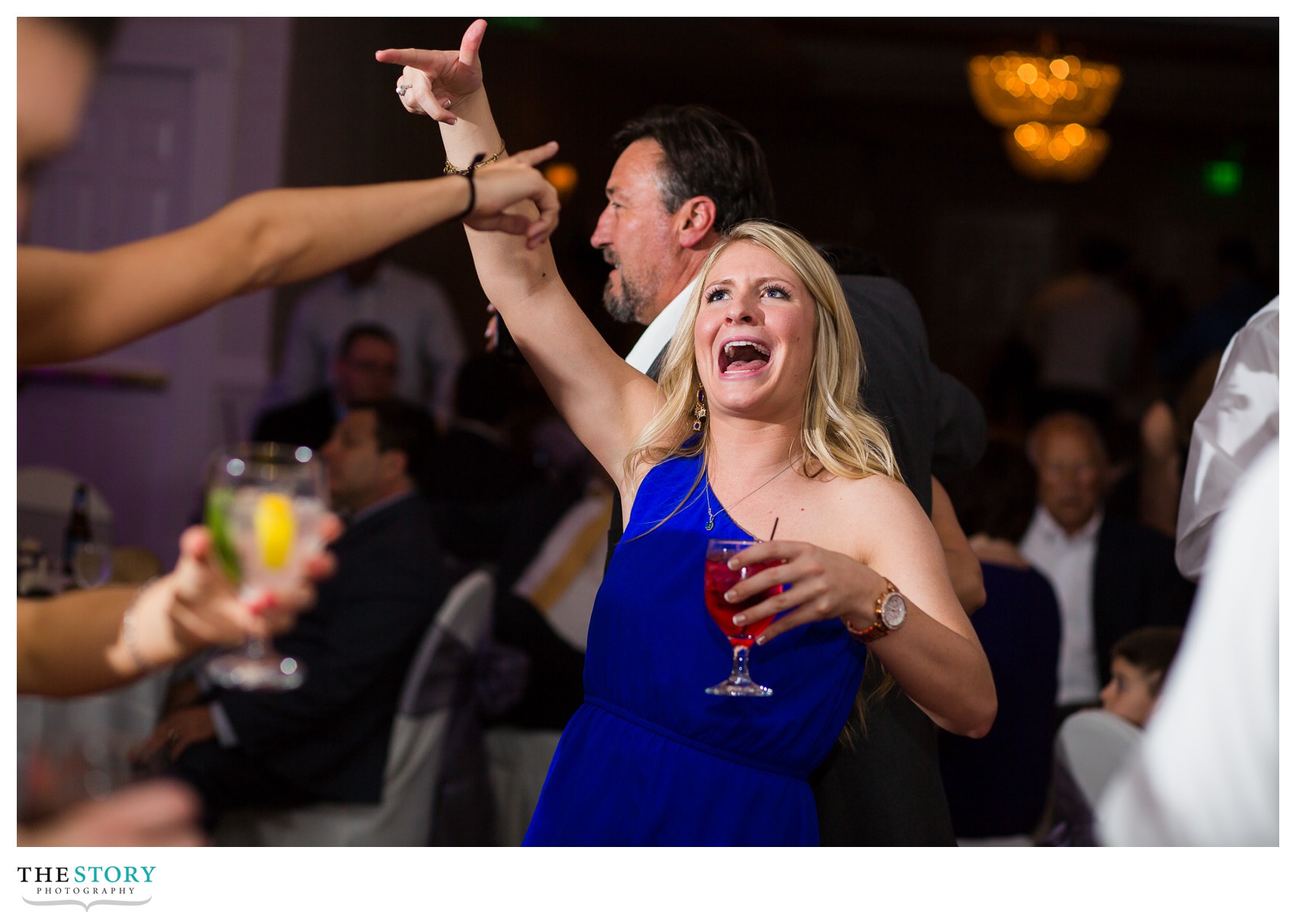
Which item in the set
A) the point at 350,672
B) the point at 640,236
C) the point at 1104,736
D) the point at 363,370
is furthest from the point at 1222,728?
the point at 363,370

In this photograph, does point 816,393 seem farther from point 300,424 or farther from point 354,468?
point 300,424

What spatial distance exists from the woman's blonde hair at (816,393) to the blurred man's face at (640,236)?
27 cm

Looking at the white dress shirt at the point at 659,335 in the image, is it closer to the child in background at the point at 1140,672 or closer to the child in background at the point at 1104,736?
the child in background at the point at 1104,736

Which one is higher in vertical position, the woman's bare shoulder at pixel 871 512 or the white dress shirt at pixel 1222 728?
the woman's bare shoulder at pixel 871 512

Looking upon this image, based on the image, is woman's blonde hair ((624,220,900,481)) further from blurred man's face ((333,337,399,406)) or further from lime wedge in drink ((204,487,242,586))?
blurred man's face ((333,337,399,406))

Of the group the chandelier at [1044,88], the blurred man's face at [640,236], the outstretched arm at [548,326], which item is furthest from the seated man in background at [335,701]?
the chandelier at [1044,88]

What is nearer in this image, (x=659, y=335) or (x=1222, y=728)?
(x=1222, y=728)

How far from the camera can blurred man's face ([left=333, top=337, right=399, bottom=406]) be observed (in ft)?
16.7

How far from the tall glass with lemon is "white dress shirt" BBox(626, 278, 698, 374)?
0.87 m

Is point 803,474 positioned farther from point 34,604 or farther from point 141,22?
point 141,22

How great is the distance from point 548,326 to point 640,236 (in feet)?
1.08

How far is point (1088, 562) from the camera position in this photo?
4020mm

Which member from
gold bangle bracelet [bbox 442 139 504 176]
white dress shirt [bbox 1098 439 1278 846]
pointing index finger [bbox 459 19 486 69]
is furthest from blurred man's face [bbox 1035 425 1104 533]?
white dress shirt [bbox 1098 439 1278 846]

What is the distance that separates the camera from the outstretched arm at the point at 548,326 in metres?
1.96
